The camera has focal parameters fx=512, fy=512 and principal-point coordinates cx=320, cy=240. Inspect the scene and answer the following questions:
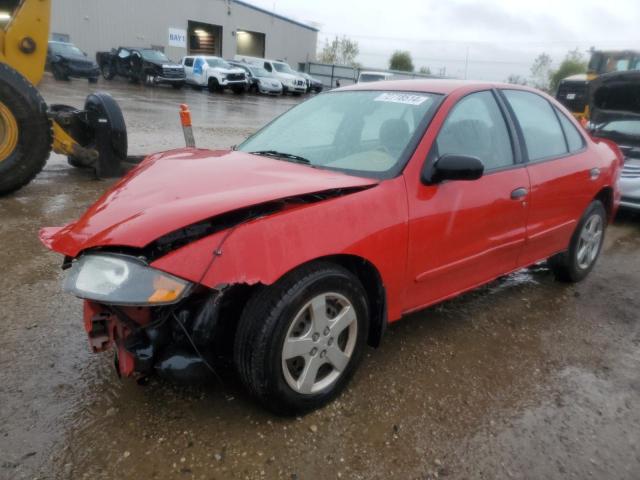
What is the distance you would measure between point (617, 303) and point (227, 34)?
127 ft

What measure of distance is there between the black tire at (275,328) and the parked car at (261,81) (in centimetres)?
2599

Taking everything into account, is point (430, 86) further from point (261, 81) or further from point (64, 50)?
point (261, 81)

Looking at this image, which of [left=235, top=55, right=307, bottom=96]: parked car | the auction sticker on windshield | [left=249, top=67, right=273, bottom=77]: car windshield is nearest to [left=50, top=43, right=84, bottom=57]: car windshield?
[left=249, top=67, right=273, bottom=77]: car windshield

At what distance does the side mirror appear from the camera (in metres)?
2.56

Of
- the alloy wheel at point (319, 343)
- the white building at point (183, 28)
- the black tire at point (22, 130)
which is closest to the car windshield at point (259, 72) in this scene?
the white building at point (183, 28)

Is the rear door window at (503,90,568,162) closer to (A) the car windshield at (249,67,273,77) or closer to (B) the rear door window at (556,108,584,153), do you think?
(B) the rear door window at (556,108,584,153)

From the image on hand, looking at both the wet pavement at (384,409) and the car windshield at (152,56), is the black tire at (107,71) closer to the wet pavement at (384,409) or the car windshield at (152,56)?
the car windshield at (152,56)

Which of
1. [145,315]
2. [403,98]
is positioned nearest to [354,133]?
[403,98]

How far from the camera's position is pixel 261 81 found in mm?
26938

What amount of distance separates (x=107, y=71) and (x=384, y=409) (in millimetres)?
30525

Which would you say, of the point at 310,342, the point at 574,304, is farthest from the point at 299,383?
the point at 574,304

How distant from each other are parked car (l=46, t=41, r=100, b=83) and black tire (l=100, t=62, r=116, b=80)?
12.8 ft

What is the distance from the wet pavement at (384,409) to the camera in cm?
211

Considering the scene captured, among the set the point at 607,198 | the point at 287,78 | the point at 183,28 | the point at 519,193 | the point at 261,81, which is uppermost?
the point at 183,28
